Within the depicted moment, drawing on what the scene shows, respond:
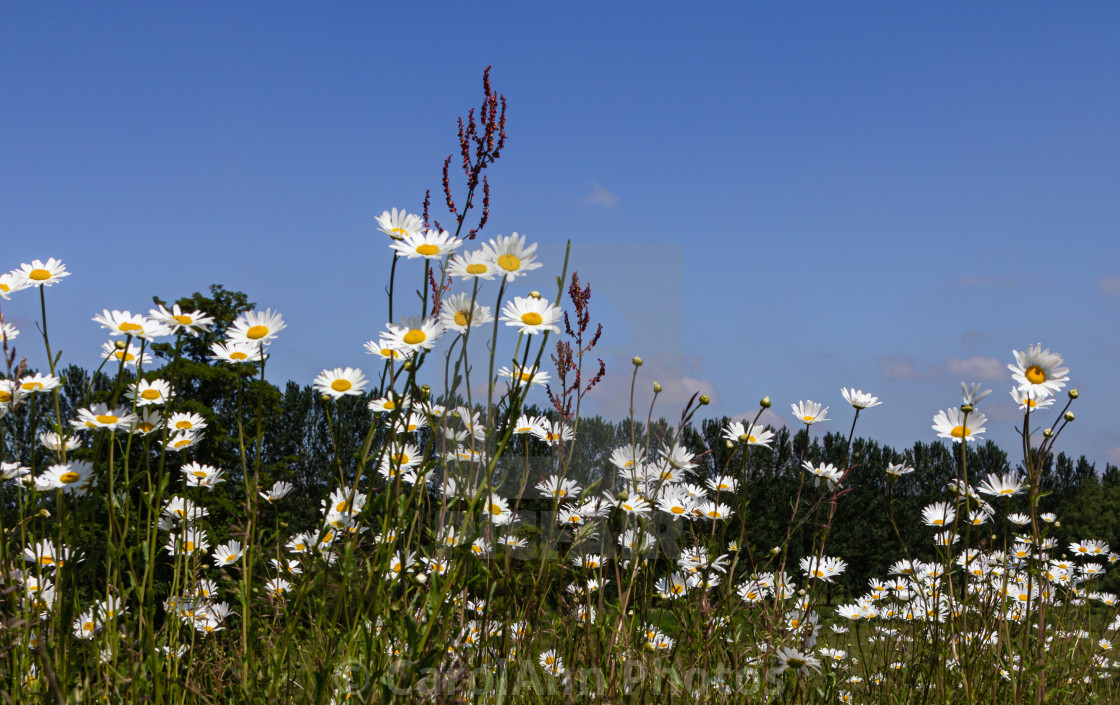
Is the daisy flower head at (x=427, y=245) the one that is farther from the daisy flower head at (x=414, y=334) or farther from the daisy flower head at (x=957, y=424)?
the daisy flower head at (x=957, y=424)

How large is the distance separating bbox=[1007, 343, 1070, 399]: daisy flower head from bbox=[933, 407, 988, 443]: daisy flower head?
7.8 inches

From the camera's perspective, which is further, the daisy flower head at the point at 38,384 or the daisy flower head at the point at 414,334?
the daisy flower head at the point at 38,384

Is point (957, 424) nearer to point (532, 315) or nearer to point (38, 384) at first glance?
point (532, 315)

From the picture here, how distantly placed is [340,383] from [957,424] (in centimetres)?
194

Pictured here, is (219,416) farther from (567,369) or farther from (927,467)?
(927,467)

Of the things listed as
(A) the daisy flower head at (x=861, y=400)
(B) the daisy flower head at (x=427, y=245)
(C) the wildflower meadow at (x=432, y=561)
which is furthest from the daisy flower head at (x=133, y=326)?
(A) the daisy flower head at (x=861, y=400)

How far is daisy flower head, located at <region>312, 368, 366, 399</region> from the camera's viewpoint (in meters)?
1.95

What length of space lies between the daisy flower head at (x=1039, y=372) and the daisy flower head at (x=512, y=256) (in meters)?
1.55

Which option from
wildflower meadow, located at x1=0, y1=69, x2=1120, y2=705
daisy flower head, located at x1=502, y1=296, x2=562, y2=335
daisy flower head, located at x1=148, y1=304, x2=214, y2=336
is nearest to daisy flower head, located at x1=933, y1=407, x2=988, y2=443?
wildflower meadow, located at x1=0, y1=69, x2=1120, y2=705

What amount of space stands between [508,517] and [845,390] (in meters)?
1.29

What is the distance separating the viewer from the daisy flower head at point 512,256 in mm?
1604

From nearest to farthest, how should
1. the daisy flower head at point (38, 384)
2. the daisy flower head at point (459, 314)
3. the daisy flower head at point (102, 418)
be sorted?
1. the daisy flower head at point (459, 314)
2. the daisy flower head at point (102, 418)
3. the daisy flower head at point (38, 384)

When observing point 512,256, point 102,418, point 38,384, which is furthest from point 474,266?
point 38,384

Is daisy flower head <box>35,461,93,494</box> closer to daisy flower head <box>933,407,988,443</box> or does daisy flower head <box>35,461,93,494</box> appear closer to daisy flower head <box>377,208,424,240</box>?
daisy flower head <box>377,208,424,240</box>
